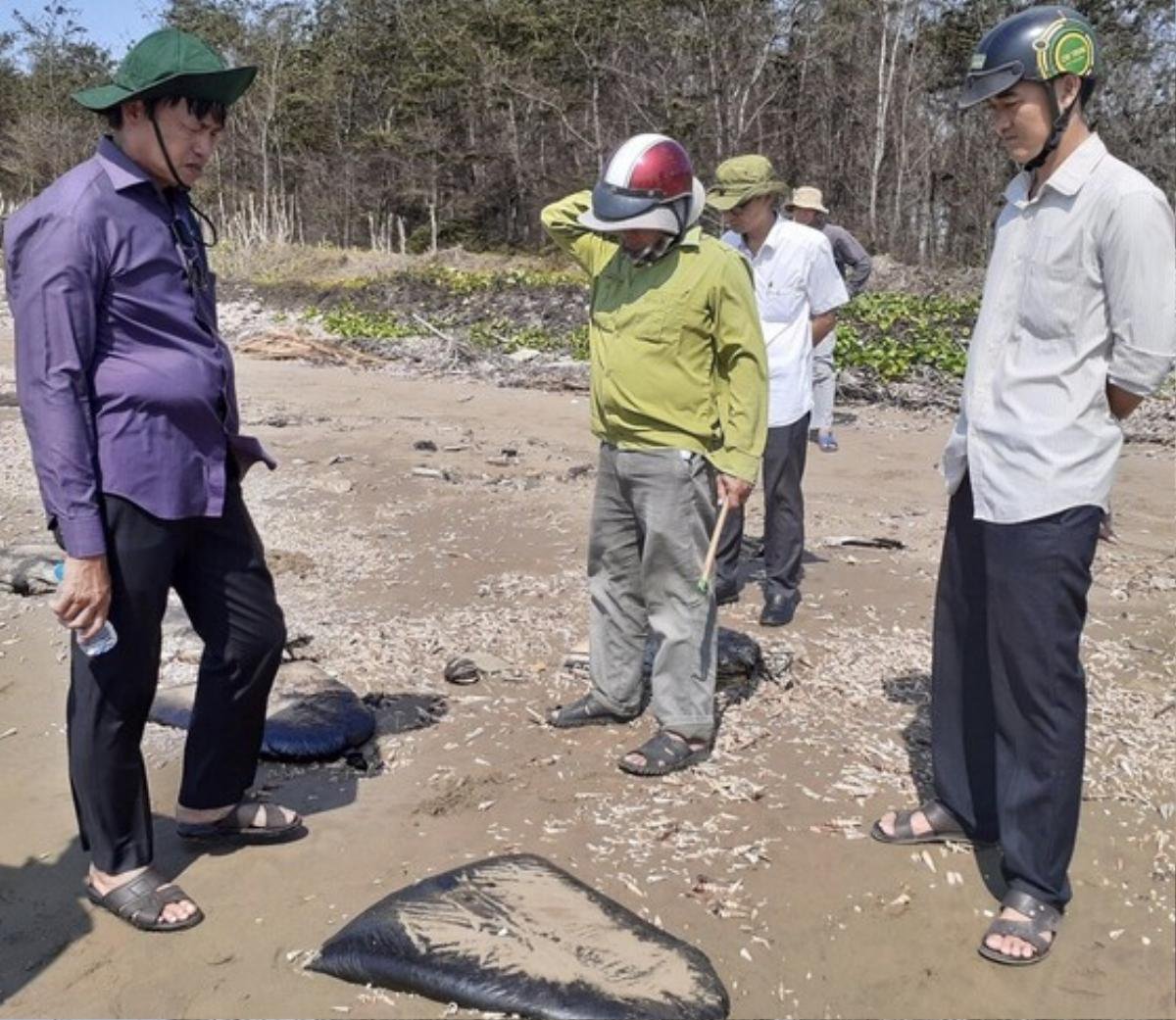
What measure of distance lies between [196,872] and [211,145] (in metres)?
1.92

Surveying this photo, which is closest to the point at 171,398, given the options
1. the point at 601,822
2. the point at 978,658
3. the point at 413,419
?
the point at 601,822

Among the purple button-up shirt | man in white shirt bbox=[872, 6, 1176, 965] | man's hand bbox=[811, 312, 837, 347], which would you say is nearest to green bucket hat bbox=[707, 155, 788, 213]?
man's hand bbox=[811, 312, 837, 347]

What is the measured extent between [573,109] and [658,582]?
93.1ft

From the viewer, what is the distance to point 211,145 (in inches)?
124

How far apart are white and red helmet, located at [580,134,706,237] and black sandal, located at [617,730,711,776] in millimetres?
1584

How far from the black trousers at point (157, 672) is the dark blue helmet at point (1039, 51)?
212 cm

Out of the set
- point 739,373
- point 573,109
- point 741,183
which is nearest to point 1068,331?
point 739,373

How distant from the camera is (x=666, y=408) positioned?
3.90 metres

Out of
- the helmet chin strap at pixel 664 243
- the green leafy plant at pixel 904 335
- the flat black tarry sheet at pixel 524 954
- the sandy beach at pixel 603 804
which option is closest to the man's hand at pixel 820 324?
the sandy beach at pixel 603 804

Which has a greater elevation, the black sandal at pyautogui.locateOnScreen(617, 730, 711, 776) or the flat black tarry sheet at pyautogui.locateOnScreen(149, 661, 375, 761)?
the flat black tarry sheet at pyautogui.locateOnScreen(149, 661, 375, 761)

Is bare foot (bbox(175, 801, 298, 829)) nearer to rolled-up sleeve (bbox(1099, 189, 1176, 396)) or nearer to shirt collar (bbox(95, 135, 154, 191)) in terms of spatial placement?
shirt collar (bbox(95, 135, 154, 191))

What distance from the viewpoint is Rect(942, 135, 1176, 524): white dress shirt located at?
2746 millimetres

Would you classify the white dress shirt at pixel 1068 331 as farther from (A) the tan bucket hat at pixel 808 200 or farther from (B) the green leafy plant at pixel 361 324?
(B) the green leafy plant at pixel 361 324

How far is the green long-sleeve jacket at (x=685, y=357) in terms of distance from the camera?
384 cm
